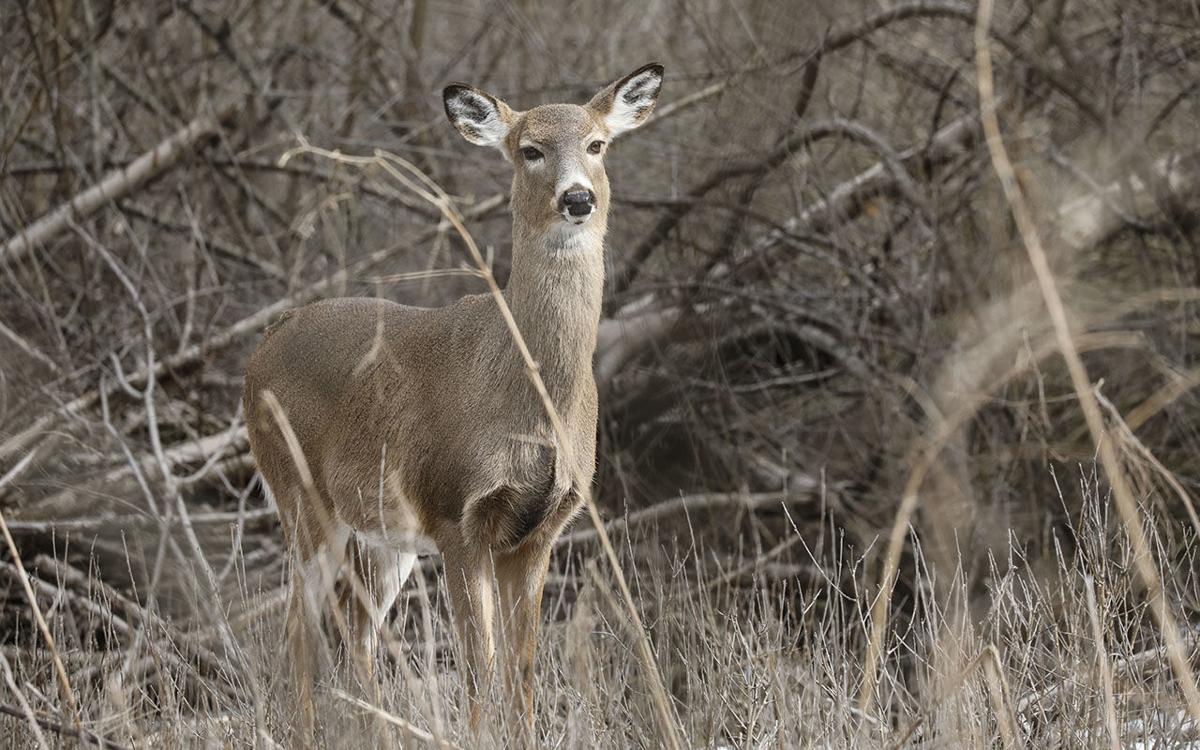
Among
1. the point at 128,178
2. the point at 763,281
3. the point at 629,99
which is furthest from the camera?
the point at 128,178

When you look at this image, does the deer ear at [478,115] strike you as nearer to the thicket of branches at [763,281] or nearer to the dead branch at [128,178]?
the thicket of branches at [763,281]

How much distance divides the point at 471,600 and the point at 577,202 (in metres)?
1.32

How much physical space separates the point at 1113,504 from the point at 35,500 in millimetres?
5315

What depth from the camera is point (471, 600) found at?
4992 mm

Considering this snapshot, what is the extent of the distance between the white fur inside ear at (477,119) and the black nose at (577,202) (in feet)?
2.86

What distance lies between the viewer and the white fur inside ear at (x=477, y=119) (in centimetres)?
574

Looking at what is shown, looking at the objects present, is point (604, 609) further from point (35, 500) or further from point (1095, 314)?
point (1095, 314)

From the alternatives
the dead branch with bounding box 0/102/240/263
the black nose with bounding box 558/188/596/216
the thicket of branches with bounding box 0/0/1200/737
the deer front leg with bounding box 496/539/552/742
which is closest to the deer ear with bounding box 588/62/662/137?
the black nose with bounding box 558/188/596/216

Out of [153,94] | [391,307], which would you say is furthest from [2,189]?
[391,307]

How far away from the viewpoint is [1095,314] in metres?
8.29

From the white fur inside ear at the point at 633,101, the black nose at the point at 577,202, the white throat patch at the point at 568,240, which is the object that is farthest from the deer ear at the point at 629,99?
the black nose at the point at 577,202

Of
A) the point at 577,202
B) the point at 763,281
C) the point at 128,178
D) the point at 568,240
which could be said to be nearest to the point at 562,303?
the point at 568,240

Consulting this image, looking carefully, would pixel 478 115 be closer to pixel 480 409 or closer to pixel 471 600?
pixel 480 409

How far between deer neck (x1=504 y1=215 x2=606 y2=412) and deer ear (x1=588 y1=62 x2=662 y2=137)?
644 millimetres
